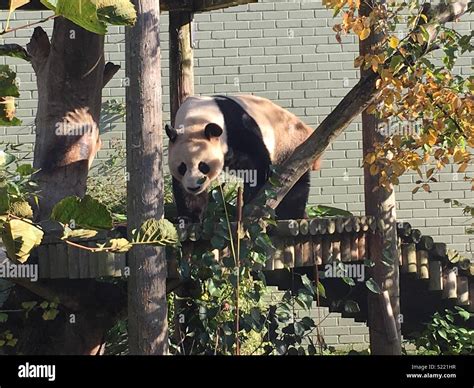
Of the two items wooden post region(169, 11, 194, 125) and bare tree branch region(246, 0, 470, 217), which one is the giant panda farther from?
bare tree branch region(246, 0, 470, 217)

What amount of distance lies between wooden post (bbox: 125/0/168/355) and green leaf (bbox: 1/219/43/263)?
2853 mm

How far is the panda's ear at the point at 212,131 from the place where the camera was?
5570 millimetres

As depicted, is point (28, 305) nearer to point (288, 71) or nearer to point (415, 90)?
point (415, 90)

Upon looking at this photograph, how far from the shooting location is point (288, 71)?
26.0 feet

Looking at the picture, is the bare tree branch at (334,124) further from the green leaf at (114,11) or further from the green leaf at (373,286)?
the green leaf at (114,11)

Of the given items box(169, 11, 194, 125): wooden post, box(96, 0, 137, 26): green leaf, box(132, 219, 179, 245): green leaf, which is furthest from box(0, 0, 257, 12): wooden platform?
box(96, 0, 137, 26): green leaf

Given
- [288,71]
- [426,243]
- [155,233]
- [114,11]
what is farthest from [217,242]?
[288,71]

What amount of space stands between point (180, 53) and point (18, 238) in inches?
192

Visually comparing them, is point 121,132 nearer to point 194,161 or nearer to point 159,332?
point 194,161

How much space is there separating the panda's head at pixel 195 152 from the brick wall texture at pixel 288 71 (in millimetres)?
2247

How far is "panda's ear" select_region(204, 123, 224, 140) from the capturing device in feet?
18.3

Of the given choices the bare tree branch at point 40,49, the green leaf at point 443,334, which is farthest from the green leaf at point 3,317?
the green leaf at point 443,334

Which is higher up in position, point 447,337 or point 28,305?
point 28,305
